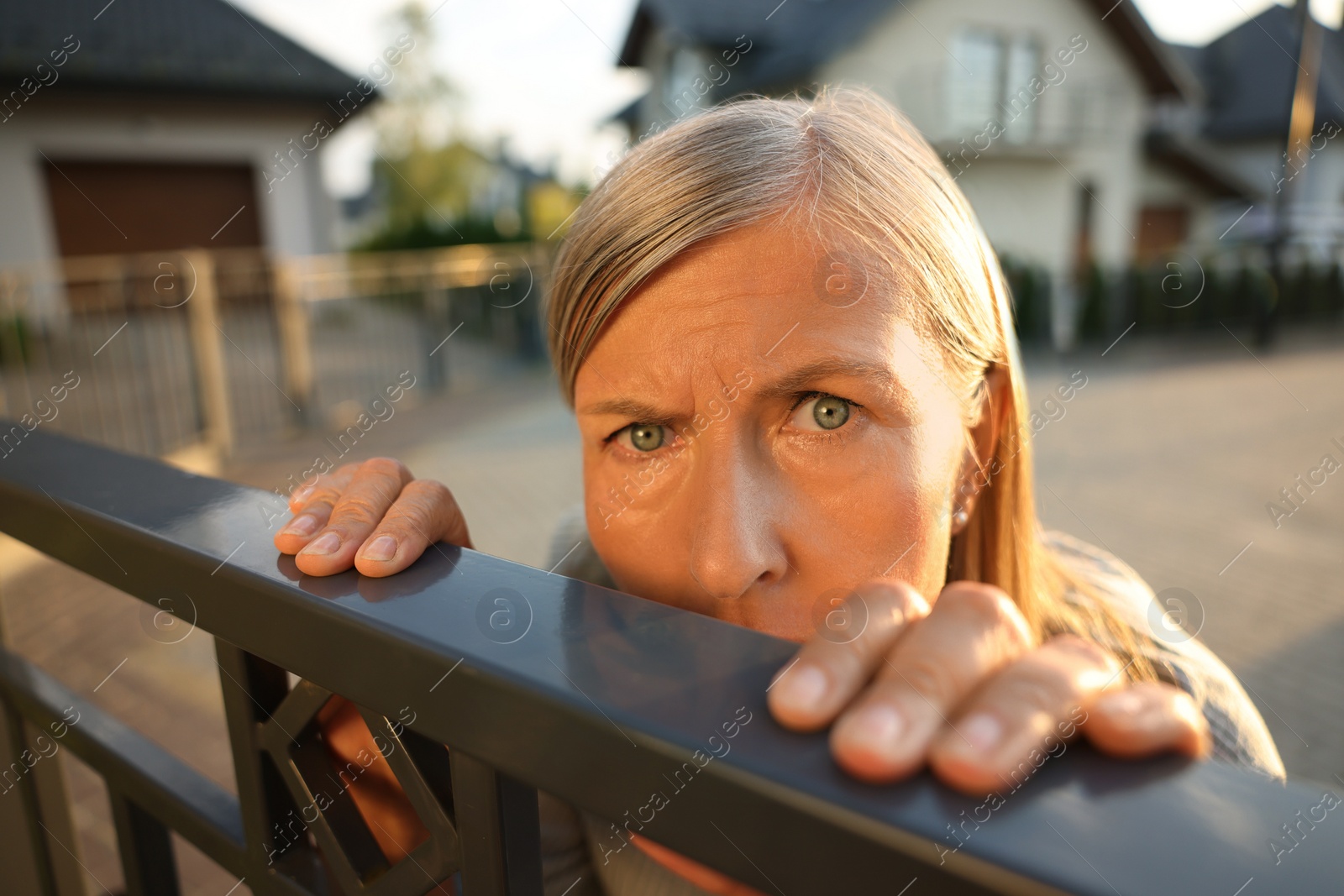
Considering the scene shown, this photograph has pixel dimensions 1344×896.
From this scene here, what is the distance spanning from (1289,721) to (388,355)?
361 inches

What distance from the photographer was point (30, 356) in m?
6.26

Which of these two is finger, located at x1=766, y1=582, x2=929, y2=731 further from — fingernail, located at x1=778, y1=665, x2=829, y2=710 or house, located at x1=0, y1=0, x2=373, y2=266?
house, located at x1=0, y1=0, x2=373, y2=266

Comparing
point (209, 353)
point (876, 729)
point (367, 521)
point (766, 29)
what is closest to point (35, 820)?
point (367, 521)

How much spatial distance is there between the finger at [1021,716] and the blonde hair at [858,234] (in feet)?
2.54

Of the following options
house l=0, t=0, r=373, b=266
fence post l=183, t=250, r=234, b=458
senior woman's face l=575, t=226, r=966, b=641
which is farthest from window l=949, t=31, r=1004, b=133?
senior woman's face l=575, t=226, r=966, b=641

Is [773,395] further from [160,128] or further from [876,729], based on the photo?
[160,128]

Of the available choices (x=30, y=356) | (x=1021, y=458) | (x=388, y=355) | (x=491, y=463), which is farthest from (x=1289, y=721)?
(x=388, y=355)

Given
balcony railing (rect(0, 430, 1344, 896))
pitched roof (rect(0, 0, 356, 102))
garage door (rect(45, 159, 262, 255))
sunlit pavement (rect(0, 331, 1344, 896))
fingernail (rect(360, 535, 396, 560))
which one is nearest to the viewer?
balcony railing (rect(0, 430, 1344, 896))

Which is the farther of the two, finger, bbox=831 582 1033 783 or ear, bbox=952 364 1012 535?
ear, bbox=952 364 1012 535

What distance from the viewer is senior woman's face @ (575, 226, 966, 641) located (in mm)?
1083

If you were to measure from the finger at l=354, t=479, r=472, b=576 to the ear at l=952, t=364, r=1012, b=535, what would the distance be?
808 mm

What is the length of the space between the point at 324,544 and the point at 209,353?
26.3 feet

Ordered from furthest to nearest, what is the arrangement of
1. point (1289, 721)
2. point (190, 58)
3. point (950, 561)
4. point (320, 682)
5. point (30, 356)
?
point (190, 58) < point (30, 356) < point (1289, 721) < point (950, 561) < point (320, 682)

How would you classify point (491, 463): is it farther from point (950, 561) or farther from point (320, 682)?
point (320, 682)
